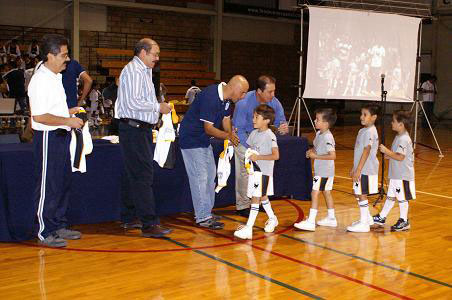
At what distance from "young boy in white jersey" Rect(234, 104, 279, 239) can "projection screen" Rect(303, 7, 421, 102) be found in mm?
5052

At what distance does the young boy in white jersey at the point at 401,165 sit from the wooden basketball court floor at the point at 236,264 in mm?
298

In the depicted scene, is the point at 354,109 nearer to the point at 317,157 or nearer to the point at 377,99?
the point at 377,99

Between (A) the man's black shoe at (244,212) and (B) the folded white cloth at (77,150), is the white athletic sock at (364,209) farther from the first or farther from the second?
(B) the folded white cloth at (77,150)

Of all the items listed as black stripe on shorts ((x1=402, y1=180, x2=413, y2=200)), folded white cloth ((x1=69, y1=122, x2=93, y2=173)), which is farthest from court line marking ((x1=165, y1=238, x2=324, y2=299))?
black stripe on shorts ((x1=402, y1=180, x2=413, y2=200))

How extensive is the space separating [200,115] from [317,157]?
118 cm

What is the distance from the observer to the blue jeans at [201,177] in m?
5.44

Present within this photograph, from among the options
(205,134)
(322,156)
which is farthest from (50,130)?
(322,156)

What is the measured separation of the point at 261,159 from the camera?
5.19 m

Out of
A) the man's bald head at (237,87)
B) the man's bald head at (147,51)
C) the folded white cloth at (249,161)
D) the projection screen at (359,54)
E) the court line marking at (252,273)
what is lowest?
the court line marking at (252,273)

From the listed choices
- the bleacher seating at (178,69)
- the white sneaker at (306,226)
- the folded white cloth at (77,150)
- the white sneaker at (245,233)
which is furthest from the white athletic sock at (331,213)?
the bleacher seating at (178,69)

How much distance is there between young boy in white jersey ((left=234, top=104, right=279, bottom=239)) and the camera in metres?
5.23

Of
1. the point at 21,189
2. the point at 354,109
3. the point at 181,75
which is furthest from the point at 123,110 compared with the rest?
the point at 354,109

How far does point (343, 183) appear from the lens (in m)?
8.42

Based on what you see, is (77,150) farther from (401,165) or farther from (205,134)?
(401,165)
